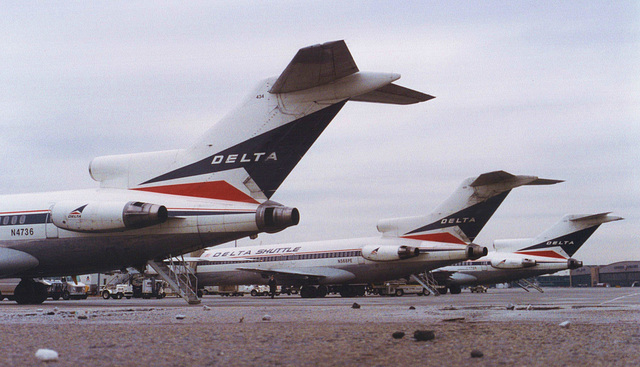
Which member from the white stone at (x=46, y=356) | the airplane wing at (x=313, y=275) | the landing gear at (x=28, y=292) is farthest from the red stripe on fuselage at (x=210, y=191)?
the airplane wing at (x=313, y=275)

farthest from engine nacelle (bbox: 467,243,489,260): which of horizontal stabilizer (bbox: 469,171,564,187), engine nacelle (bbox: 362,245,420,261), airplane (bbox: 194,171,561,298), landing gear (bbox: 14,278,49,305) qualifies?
landing gear (bbox: 14,278,49,305)

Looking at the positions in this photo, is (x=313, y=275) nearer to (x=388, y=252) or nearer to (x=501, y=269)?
(x=388, y=252)

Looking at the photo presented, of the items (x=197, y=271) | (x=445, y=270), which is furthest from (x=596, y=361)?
(x=445, y=270)

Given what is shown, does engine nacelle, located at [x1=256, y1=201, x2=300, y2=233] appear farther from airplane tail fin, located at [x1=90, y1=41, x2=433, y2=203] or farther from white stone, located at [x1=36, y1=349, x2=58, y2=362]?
white stone, located at [x1=36, y1=349, x2=58, y2=362]

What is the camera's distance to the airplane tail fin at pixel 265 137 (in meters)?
16.5

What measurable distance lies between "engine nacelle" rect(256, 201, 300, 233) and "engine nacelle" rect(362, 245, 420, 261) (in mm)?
17121

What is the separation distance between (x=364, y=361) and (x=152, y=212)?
13254 mm

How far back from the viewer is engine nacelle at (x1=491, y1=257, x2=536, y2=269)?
47.5 meters

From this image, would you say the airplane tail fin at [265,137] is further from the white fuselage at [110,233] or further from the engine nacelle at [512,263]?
the engine nacelle at [512,263]

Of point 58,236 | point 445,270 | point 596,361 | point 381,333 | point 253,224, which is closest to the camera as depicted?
point 596,361

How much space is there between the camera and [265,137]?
18.1m

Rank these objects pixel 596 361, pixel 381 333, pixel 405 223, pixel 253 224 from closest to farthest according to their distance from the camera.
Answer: pixel 596 361, pixel 381 333, pixel 253 224, pixel 405 223

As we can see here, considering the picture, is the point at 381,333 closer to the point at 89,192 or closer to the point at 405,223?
the point at 89,192

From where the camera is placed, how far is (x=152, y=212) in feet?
59.1
